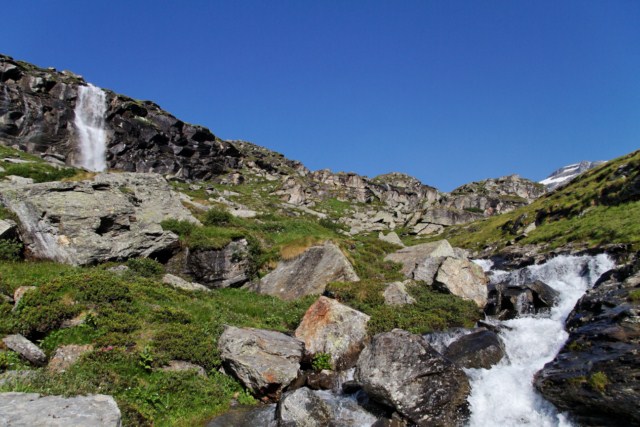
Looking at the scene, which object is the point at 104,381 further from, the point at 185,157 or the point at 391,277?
the point at 185,157

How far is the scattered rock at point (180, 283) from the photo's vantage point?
2208cm

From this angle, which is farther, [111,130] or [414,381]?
[111,130]

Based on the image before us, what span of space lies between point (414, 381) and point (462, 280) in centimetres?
1470

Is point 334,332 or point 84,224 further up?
point 84,224

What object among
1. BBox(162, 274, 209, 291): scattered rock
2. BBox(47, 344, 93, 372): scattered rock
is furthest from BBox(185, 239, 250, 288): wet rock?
BBox(47, 344, 93, 372): scattered rock

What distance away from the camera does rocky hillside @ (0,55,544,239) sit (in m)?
81.6

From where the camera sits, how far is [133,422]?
10.8 m

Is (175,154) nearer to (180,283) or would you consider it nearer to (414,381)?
(180,283)

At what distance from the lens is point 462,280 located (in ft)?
84.7

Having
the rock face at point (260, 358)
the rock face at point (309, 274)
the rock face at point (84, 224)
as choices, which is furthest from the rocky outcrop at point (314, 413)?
the rock face at point (84, 224)

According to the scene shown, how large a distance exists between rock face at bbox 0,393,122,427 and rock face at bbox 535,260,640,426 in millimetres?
13425

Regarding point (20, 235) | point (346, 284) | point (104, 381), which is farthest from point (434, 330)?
point (20, 235)

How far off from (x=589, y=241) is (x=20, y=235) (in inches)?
1996

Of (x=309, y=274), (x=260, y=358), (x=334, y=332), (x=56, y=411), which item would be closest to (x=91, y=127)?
(x=309, y=274)
